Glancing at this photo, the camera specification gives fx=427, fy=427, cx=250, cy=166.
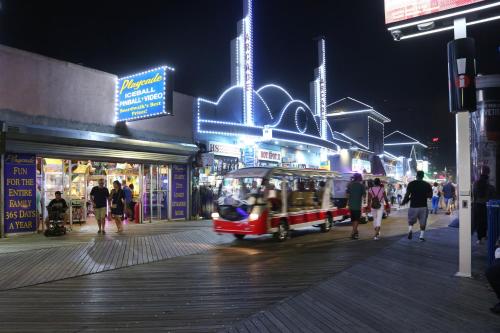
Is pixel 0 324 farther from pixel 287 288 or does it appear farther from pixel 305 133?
pixel 305 133

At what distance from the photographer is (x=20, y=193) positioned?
13219 mm

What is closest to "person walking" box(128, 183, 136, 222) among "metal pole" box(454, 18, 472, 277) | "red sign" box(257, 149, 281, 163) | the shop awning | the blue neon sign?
the shop awning

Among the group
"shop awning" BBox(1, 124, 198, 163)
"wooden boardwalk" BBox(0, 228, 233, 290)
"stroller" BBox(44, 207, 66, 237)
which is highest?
"shop awning" BBox(1, 124, 198, 163)

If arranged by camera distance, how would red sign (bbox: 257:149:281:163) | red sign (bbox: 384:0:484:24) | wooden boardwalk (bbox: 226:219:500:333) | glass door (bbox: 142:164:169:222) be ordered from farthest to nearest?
red sign (bbox: 257:149:281:163), glass door (bbox: 142:164:169:222), red sign (bbox: 384:0:484:24), wooden boardwalk (bbox: 226:219:500:333)

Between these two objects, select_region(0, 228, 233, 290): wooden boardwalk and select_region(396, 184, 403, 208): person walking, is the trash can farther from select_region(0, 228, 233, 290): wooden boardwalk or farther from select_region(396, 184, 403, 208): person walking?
select_region(396, 184, 403, 208): person walking

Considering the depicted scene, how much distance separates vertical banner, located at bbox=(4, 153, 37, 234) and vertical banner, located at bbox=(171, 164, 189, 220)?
623cm

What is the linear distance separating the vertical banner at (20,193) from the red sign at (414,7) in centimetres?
1121

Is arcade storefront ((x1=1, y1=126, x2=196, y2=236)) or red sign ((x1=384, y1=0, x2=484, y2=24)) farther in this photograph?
arcade storefront ((x1=1, y1=126, x2=196, y2=236))

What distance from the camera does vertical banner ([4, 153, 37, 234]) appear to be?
12891 mm

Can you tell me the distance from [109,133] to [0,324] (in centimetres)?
1125

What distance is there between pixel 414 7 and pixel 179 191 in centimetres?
1317

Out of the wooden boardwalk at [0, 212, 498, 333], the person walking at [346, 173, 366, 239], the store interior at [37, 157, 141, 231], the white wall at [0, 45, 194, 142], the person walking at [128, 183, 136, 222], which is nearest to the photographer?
the wooden boardwalk at [0, 212, 498, 333]

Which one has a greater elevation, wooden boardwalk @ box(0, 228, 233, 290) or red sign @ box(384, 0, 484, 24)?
red sign @ box(384, 0, 484, 24)

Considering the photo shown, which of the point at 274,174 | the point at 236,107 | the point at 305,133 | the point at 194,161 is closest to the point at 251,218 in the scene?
the point at 274,174
